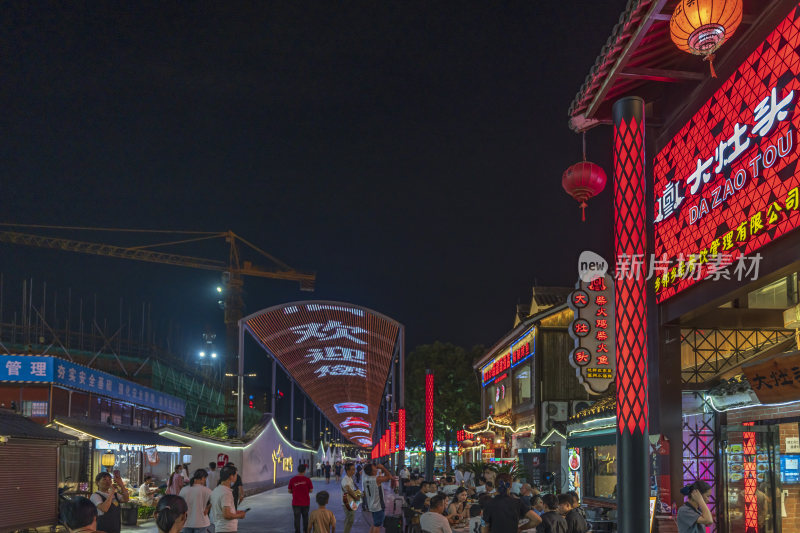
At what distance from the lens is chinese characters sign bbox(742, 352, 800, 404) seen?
9781mm

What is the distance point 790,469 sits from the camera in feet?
39.1

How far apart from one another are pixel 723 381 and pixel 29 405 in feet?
64.9

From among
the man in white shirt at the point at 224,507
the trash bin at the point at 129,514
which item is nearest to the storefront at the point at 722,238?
the man in white shirt at the point at 224,507

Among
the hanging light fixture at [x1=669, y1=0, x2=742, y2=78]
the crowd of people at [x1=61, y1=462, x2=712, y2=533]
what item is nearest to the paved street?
the crowd of people at [x1=61, y1=462, x2=712, y2=533]

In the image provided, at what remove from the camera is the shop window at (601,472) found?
19.6 metres

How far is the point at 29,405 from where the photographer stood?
23766 mm

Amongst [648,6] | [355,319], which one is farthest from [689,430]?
[355,319]

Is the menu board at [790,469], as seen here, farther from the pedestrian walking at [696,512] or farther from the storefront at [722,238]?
the pedestrian walking at [696,512]

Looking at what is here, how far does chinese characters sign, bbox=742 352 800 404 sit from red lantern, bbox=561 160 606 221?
11.6 ft

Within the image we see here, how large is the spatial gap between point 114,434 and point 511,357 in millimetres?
18420

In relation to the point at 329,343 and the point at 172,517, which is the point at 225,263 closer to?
the point at 329,343

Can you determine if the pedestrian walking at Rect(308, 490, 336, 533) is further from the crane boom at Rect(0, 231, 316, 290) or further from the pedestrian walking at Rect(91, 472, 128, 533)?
the crane boom at Rect(0, 231, 316, 290)

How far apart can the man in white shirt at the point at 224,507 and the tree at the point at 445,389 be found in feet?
147

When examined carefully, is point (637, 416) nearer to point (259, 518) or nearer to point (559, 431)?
point (559, 431)
